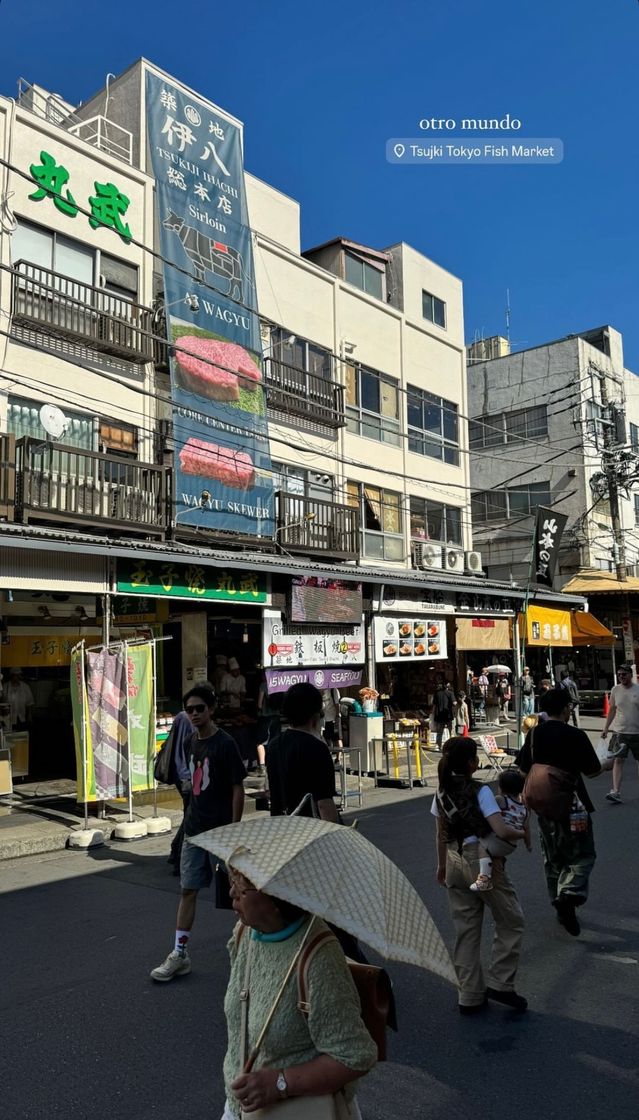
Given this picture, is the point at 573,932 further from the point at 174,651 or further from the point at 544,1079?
the point at 174,651

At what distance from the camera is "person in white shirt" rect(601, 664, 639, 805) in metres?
11.3

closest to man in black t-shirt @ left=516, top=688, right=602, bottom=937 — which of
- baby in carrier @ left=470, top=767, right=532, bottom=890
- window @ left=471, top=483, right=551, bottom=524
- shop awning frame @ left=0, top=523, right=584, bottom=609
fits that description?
baby in carrier @ left=470, top=767, right=532, bottom=890

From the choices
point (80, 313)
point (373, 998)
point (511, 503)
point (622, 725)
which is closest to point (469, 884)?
point (373, 998)

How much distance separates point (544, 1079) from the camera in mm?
3881

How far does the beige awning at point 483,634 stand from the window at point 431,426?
561 cm

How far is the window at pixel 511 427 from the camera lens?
3378 cm

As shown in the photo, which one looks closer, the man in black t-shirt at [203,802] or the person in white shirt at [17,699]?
the man in black t-shirt at [203,802]

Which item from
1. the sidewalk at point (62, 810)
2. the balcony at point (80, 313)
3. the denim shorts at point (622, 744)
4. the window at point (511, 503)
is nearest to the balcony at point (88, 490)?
the balcony at point (80, 313)

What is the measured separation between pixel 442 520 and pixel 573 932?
1905 cm

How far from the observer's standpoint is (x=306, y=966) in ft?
7.09

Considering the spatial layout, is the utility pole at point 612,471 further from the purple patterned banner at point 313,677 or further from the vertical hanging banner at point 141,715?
the vertical hanging banner at point 141,715

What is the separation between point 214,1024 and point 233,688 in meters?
11.7

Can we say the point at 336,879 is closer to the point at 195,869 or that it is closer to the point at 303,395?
the point at 195,869

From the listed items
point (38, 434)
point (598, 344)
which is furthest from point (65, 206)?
point (598, 344)
